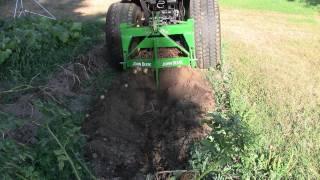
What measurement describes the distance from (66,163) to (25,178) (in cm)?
124

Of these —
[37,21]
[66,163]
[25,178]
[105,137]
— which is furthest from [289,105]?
[37,21]

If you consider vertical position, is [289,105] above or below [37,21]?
below

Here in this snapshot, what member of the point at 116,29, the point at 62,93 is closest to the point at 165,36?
the point at 116,29

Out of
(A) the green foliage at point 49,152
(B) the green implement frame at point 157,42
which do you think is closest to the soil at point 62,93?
(A) the green foliage at point 49,152

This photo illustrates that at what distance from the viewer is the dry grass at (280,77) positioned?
5117 mm

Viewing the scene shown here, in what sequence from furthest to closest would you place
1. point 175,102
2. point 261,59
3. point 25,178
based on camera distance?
point 261,59
point 175,102
point 25,178

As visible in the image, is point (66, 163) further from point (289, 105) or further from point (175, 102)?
point (289, 105)

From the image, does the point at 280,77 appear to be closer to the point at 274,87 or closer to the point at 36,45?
the point at 274,87

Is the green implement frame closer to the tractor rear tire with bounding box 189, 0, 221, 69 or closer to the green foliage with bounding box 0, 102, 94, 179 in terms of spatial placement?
the tractor rear tire with bounding box 189, 0, 221, 69

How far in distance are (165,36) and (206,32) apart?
23.8 inches

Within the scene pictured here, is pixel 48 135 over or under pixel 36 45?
under

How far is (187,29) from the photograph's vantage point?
21.7 feet

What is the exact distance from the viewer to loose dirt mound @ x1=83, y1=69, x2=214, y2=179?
5246 mm

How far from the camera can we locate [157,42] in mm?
6652
